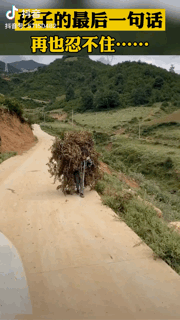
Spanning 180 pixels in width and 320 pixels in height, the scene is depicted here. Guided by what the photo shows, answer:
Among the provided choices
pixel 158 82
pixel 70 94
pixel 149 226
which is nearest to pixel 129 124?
pixel 158 82

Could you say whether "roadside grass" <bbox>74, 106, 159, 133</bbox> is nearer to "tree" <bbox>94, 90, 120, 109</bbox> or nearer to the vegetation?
the vegetation

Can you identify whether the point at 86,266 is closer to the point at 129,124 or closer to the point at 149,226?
the point at 149,226

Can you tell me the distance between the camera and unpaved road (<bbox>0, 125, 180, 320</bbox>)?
9.97 feet

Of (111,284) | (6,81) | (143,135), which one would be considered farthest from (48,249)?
(6,81)

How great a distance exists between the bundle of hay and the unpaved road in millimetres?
945

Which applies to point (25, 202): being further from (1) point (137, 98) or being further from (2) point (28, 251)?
(1) point (137, 98)

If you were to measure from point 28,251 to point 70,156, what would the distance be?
3159mm

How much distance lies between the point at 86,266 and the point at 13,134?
19.6 m

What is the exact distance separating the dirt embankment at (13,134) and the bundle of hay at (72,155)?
11460mm

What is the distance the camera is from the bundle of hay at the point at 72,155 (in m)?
7.18

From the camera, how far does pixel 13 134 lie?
2220 centimetres

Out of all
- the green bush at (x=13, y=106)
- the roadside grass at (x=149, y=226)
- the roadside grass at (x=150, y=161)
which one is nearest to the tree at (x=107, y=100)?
the roadside grass at (x=150, y=161)

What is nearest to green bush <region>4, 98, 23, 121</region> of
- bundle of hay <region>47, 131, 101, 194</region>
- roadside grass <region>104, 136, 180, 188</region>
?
roadside grass <region>104, 136, 180, 188</region>

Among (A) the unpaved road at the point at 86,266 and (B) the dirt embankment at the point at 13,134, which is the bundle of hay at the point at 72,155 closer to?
(A) the unpaved road at the point at 86,266
